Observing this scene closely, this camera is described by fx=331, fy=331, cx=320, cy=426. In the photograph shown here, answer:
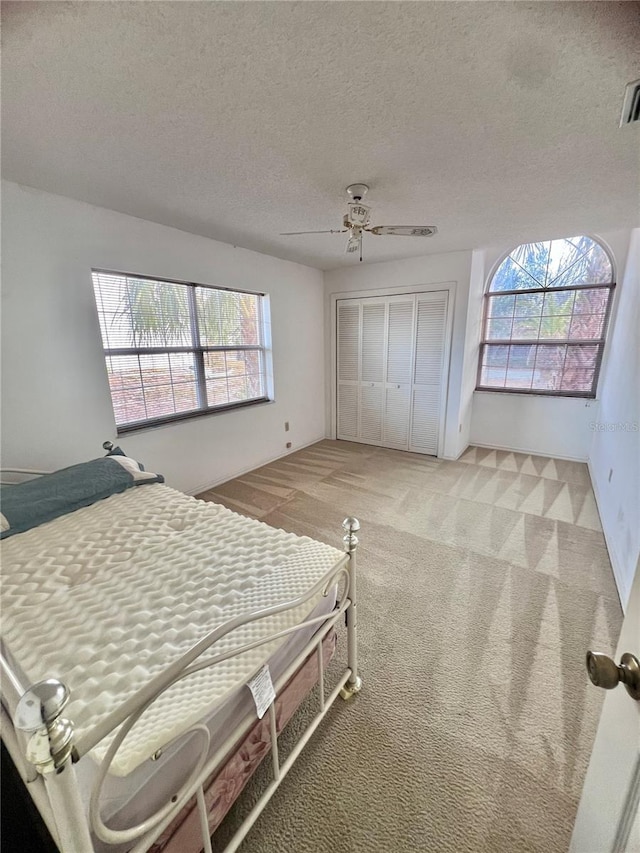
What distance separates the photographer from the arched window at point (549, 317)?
372 centimetres

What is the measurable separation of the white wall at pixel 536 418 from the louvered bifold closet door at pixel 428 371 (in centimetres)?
48

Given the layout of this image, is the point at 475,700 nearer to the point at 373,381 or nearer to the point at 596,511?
the point at 596,511

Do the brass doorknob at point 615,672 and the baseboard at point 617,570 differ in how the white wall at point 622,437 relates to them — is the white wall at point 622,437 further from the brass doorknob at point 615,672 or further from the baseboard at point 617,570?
the brass doorknob at point 615,672

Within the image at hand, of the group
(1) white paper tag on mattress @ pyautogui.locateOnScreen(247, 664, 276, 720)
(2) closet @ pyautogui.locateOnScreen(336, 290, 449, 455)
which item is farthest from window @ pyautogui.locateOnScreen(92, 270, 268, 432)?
(1) white paper tag on mattress @ pyautogui.locateOnScreen(247, 664, 276, 720)

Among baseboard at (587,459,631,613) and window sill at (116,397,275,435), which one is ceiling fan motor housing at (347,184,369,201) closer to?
window sill at (116,397,275,435)

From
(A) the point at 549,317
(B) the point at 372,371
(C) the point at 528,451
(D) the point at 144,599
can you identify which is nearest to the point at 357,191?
(D) the point at 144,599

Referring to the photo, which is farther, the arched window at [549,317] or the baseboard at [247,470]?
the arched window at [549,317]

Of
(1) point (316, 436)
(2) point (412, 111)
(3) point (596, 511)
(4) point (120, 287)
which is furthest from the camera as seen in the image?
(1) point (316, 436)

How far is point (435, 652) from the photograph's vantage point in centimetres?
164

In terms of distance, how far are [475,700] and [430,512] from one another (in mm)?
1566

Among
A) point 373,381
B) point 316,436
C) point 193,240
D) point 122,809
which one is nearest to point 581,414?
Result: point 373,381

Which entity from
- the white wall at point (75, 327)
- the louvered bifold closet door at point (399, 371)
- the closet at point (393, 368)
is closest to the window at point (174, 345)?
the white wall at point (75, 327)

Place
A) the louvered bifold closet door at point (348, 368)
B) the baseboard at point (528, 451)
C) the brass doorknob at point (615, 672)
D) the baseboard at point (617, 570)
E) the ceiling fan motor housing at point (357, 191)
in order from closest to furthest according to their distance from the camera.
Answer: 1. the brass doorknob at point (615, 672)
2. the baseboard at point (617, 570)
3. the ceiling fan motor housing at point (357, 191)
4. the baseboard at point (528, 451)
5. the louvered bifold closet door at point (348, 368)

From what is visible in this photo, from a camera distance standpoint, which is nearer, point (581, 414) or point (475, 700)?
point (475, 700)
